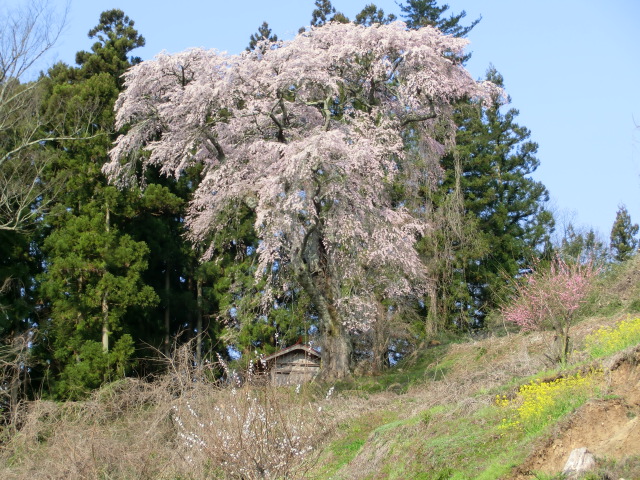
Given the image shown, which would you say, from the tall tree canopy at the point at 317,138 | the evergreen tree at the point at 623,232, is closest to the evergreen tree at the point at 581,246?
the evergreen tree at the point at 623,232

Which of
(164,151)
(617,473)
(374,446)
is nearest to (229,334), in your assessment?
(164,151)

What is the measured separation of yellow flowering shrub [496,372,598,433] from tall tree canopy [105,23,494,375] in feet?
27.3

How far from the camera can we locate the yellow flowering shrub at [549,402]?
834 centimetres

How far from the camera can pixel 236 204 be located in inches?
736

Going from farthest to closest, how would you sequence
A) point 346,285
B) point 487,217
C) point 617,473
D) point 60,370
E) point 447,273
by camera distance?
point 487,217 < point 447,273 < point 60,370 < point 346,285 < point 617,473

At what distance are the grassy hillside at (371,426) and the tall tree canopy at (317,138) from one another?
12.0 feet

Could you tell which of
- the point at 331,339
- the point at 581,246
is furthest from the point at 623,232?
the point at 331,339

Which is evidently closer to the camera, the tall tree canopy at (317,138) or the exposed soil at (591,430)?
the exposed soil at (591,430)

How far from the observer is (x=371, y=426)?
12.6 metres

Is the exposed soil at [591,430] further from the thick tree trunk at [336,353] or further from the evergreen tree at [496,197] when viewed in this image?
the evergreen tree at [496,197]

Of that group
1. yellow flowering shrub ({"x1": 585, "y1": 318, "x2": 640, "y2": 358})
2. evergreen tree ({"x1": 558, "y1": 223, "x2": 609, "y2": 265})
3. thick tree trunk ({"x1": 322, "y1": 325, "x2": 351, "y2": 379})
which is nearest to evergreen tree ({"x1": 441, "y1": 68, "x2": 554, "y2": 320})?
evergreen tree ({"x1": 558, "y1": 223, "x2": 609, "y2": 265})

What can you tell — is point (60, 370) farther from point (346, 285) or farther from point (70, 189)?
point (346, 285)

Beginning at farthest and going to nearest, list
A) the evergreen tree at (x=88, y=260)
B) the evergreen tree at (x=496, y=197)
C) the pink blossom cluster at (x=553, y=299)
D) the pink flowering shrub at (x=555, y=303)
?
the evergreen tree at (x=496, y=197) < the evergreen tree at (x=88, y=260) < the pink blossom cluster at (x=553, y=299) < the pink flowering shrub at (x=555, y=303)

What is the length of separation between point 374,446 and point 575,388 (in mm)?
3427
